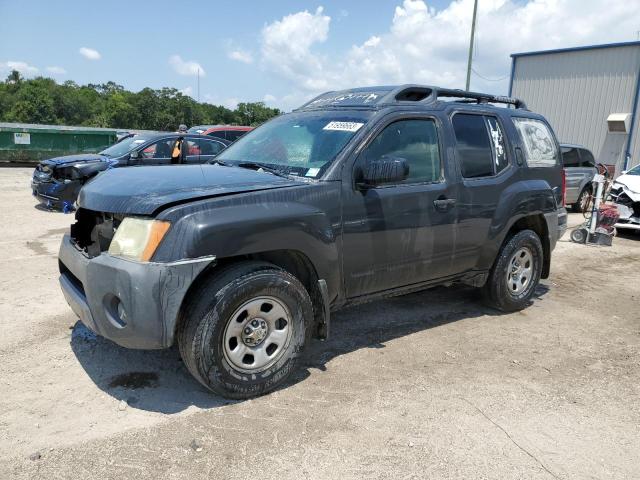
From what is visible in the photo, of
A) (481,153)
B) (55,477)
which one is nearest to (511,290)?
(481,153)

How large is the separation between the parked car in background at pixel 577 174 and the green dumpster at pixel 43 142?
17828 millimetres

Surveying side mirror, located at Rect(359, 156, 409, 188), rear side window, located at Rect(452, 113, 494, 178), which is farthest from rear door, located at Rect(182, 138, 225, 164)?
side mirror, located at Rect(359, 156, 409, 188)

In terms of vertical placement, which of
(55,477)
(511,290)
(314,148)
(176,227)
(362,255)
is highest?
(314,148)

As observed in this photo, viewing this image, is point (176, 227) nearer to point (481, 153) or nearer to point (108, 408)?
point (108, 408)

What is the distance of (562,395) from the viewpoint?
358cm

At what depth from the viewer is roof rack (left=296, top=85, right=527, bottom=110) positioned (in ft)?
13.8

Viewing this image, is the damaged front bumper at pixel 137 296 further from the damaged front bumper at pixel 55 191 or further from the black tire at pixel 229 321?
the damaged front bumper at pixel 55 191

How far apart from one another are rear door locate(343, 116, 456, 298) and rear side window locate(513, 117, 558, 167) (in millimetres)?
1379

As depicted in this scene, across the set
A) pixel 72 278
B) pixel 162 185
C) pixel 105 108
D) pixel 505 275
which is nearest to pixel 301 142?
pixel 162 185

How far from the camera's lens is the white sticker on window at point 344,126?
385cm

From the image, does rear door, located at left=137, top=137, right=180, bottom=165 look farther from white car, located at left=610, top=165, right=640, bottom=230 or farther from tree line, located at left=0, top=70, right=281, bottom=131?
tree line, located at left=0, top=70, right=281, bottom=131

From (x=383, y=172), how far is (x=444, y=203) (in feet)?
2.84

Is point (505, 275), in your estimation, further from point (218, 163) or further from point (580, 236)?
point (580, 236)

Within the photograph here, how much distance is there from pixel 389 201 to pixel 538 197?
2.11 metres
